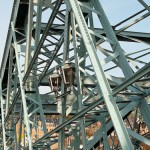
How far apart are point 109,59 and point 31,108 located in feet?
27.0

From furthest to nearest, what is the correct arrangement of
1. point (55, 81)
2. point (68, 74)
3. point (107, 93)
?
point (55, 81)
point (68, 74)
point (107, 93)

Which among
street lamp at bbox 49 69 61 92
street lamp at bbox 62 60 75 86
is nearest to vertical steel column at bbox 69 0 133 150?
street lamp at bbox 62 60 75 86

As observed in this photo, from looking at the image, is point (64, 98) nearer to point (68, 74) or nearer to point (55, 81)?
point (55, 81)

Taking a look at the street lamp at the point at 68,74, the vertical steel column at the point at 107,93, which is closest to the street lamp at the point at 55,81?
the street lamp at the point at 68,74

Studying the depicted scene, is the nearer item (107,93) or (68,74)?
(107,93)

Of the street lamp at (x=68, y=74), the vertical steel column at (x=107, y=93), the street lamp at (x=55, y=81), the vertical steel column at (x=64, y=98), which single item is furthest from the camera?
the street lamp at (x=55, y=81)

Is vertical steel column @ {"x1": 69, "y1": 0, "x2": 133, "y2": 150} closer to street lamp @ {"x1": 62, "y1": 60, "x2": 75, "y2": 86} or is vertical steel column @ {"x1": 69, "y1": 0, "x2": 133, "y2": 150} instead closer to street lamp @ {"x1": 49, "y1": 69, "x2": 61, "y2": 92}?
street lamp @ {"x1": 62, "y1": 60, "x2": 75, "y2": 86}

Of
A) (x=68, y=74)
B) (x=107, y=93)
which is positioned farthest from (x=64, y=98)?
(x=107, y=93)

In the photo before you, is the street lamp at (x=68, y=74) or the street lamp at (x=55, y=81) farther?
the street lamp at (x=55, y=81)

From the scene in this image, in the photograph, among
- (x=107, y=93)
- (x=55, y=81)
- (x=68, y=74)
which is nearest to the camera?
(x=107, y=93)

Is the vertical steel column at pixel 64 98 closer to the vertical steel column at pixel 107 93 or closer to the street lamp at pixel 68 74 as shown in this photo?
the street lamp at pixel 68 74

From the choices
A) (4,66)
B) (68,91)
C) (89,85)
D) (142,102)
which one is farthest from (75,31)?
(4,66)

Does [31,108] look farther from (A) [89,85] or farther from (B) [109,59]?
(B) [109,59]

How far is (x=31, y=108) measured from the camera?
1411 centimetres
